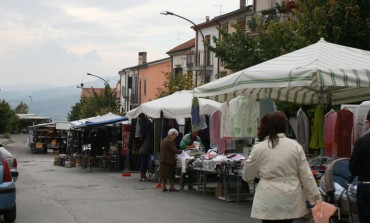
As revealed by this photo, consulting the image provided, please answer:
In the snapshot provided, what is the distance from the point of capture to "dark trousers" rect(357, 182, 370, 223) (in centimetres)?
644

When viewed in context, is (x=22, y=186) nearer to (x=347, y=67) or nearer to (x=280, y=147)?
(x=347, y=67)

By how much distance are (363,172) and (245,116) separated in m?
6.32

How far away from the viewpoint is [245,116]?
41.9 ft

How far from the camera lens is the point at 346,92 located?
38.7ft

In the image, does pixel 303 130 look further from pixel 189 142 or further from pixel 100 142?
pixel 100 142

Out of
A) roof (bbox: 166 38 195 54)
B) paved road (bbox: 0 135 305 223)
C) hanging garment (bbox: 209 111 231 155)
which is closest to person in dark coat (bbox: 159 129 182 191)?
paved road (bbox: 0 135 305 223)

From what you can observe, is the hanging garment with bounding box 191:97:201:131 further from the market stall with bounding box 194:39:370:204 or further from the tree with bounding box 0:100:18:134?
the tree with bounding box 0:100:18:134

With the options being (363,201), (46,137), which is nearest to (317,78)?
(363,201)

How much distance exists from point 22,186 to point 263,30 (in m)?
9.48

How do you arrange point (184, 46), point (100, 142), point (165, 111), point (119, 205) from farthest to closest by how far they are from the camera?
1. point (184, 46)
2. point (100, 142)
3. point (165, 111)
4. point (119, 205)

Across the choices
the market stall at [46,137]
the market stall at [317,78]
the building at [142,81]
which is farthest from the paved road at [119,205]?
the building at [142,81]

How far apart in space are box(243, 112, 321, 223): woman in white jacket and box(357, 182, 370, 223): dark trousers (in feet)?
2.84

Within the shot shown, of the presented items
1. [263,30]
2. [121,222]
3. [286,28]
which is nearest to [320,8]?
[286,28]

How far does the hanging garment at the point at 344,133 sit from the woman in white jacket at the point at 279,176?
4750 millimetres
